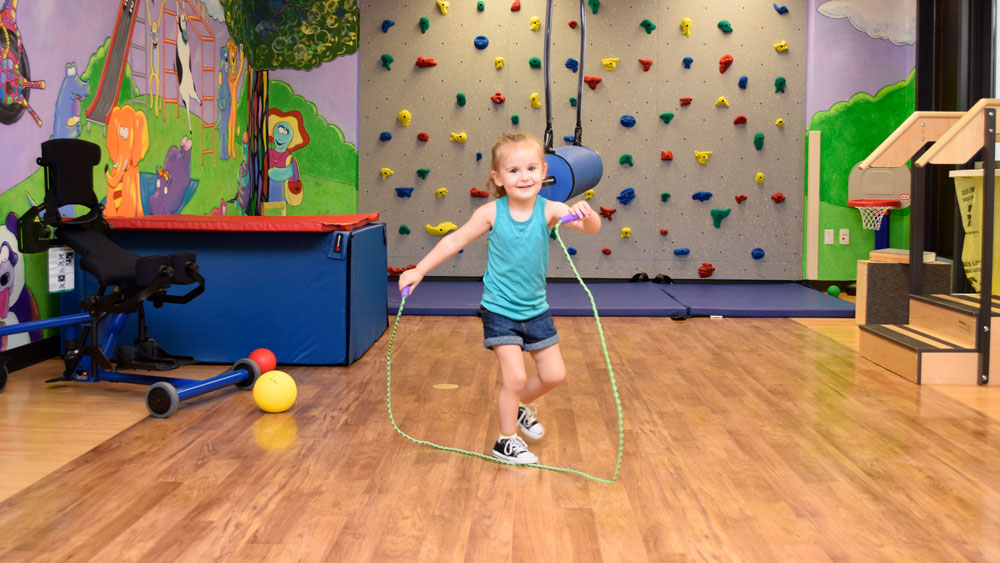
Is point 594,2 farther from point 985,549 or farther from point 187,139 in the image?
point 985,549

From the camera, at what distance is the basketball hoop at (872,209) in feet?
22.5

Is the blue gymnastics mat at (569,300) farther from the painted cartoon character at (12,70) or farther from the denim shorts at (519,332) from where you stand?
the denim shorts at (519,332)

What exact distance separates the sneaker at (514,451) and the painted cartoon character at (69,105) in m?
2.68

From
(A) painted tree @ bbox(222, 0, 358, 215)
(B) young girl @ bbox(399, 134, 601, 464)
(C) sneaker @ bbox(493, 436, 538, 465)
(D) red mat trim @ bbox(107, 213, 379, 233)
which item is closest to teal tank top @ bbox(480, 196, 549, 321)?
(B) young girl @ bbox(399, 134, 601, 464)

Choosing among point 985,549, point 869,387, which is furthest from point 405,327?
point 985,549

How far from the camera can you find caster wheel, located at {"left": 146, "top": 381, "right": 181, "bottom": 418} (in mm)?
3115

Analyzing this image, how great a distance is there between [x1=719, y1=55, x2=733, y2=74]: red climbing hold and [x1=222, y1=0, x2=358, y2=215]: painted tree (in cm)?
290

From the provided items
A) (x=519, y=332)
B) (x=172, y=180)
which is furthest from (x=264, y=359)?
(x=172, y=180)

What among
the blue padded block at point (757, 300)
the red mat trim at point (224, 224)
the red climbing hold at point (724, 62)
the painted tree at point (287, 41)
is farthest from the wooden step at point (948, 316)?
the painted tree at point (287, 41)

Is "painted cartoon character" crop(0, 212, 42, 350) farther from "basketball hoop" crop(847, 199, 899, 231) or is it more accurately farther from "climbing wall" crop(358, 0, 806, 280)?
"basketball hoop" crop(847, 199, 899, 231)

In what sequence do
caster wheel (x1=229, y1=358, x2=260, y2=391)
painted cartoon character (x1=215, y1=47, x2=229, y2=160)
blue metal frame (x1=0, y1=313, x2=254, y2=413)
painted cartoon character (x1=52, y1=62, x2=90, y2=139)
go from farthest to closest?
painted cartoon character (x1=215, y1=47, x2=229, y2=160) < painted cartoon character (x1=52, y1=62, x2=90, y2=139) < caster wheel (x1=229, y1=358, x2=260, y2=391) < blue metal frame (x1=0, y1=313, x2=254, y2=413)

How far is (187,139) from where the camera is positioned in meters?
5.54

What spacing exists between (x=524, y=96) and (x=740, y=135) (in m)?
1.75

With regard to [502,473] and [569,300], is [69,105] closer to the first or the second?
[502,473]
